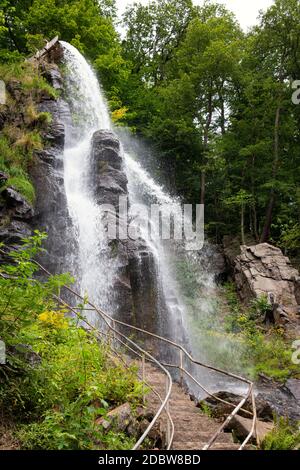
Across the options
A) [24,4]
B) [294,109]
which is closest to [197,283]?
[294,109]

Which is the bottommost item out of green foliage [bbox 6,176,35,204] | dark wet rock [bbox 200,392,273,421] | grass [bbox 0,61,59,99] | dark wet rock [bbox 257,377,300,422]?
dark wet rock [bbox 257,377,300,422]

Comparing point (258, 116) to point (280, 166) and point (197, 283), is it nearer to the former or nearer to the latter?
point (280, 166)

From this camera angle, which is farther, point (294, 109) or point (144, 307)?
point (294, 109)

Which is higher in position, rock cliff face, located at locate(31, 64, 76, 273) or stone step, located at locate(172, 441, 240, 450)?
rock cliff face, located at locate(31, 64, 76, 273)

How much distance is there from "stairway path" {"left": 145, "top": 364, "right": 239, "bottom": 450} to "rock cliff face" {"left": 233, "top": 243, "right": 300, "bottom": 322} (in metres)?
9.29

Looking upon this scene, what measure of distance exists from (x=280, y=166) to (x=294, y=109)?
10.3 feet

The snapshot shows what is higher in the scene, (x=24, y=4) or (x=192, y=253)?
(x=24, y=4)

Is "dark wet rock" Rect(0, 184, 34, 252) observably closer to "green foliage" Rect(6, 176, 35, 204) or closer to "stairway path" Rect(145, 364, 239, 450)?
"green foliage" Rect(6, 176, 35, 204)

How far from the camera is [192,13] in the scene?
2839cm

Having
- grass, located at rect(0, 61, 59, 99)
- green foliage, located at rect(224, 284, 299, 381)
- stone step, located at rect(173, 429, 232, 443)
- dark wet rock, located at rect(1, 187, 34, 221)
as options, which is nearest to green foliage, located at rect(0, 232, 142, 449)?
stone step, located at rect(173, 429, 232, 443)

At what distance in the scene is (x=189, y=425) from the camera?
18.4ft

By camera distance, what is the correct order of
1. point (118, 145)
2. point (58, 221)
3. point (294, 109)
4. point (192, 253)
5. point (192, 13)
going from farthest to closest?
point (192, 13) < point (294, 109) < point (192, 253) < point (118, 145) < point (58, 221)

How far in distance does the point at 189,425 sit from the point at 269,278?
12131mm

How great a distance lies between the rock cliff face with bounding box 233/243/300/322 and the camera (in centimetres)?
1591
